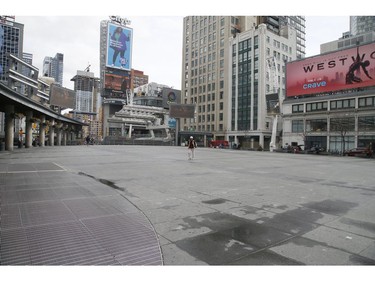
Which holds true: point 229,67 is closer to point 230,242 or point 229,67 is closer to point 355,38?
point 355,38

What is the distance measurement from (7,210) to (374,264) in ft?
20.7

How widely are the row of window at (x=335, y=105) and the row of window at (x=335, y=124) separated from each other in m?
2.35

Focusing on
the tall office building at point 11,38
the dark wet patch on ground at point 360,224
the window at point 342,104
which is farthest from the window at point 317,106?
the tall office building at point 11,38

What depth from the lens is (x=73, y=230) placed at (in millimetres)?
4340

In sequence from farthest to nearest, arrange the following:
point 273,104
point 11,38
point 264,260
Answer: point 11,38 < point 273,104 < point 264,260

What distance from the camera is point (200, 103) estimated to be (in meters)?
93.5

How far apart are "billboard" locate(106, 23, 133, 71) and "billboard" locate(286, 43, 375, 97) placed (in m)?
86.2

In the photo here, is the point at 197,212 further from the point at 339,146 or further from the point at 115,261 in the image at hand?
the point at 339,146

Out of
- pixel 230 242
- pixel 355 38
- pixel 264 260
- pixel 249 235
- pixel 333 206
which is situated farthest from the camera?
pixel 355 38

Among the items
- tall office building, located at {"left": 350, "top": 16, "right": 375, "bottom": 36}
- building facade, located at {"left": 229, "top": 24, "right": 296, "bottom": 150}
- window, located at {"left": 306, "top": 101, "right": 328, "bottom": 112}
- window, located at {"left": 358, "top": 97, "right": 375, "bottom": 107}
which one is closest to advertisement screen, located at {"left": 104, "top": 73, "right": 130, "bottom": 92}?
Answer: building facade, located at {"left": 229, "top": 24, "right": 296, "bottom": 150}

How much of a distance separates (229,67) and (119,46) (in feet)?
209

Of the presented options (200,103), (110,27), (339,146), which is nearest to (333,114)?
(339,146)

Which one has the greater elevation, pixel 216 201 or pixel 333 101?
pixel 333 101

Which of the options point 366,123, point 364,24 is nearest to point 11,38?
point 366,123
